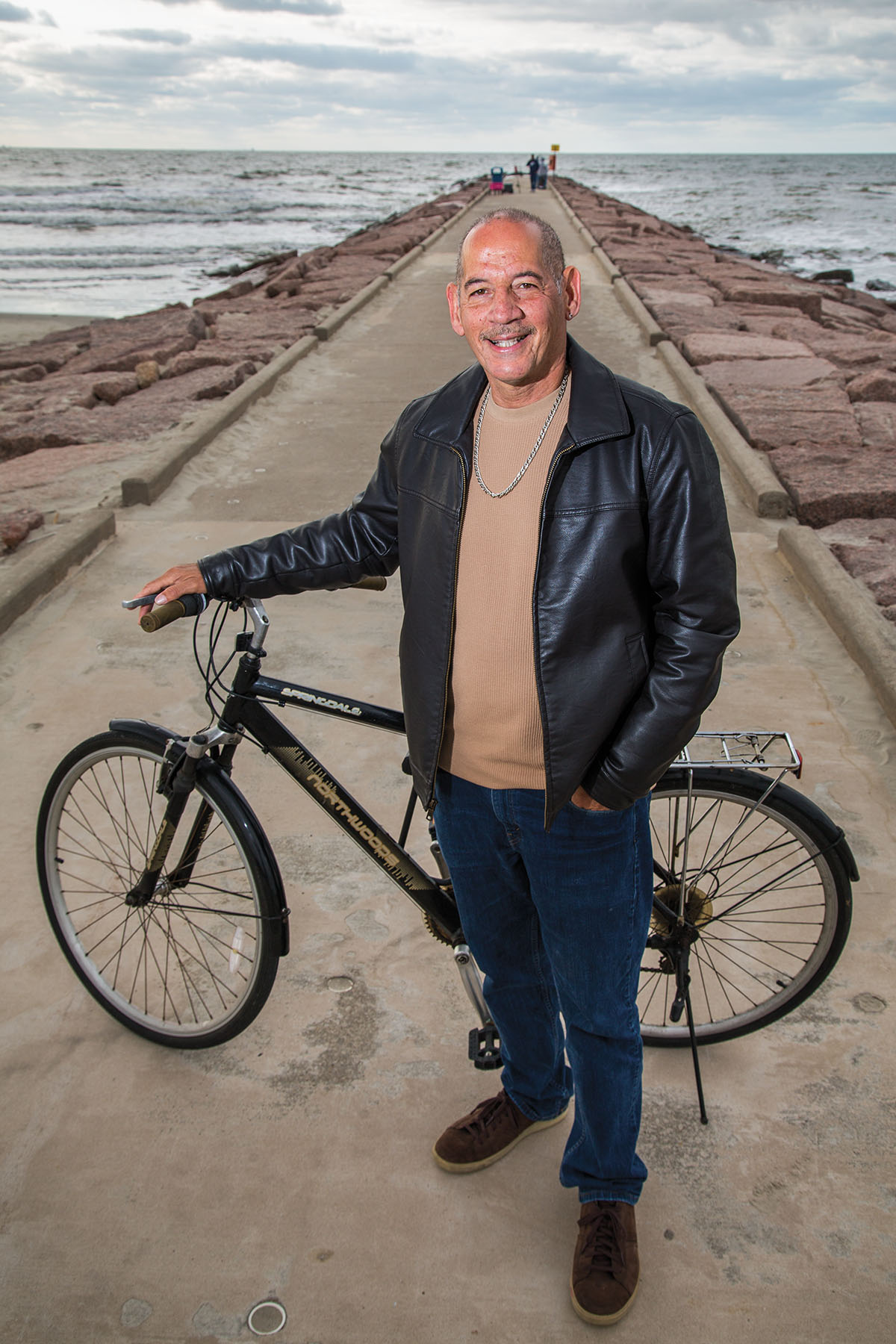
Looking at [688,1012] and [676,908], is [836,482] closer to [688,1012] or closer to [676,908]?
[676,908]

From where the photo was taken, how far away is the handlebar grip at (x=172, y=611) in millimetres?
2059

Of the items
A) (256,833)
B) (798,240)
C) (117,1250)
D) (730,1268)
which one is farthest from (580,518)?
(798,240)

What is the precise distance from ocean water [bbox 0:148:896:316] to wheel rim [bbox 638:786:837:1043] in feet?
67.8

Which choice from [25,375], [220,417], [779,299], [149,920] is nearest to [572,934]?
[149,920]

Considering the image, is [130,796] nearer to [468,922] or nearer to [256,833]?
[256,833]

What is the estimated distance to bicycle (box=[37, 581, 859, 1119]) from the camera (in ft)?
7.44

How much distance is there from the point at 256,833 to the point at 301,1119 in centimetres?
69

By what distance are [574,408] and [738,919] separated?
5.84ft

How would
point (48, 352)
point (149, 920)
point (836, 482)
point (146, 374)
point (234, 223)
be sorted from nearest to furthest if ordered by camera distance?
point (149, 920) → point (836, 482) → point (146, 374) → point (48, 352) → point (234, 223)

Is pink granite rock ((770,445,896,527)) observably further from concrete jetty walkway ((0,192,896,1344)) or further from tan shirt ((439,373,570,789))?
tan shirt ((439,373,570,789))

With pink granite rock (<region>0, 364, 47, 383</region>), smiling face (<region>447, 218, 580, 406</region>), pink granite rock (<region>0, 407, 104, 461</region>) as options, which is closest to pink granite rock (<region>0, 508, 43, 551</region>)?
pink granite rock (<region>0, 407, 104, 461</region>)

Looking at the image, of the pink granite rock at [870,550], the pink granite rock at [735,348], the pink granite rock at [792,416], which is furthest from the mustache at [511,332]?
the pink granite rock at [735,348]

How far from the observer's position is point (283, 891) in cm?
243

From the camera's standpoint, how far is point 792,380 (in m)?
9.27
